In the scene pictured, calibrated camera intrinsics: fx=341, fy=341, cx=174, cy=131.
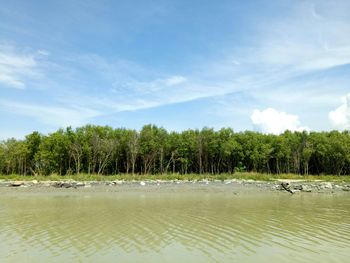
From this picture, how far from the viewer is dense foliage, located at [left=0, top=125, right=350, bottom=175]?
70562 mm

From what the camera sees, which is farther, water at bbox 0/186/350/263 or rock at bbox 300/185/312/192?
rock at bbox 300/185/312/192

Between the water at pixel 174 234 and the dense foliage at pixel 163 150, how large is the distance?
4552 centimetres

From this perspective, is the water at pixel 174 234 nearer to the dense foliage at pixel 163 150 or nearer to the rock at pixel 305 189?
the rock at pixel 305 189

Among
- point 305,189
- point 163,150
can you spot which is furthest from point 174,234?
point 163,150

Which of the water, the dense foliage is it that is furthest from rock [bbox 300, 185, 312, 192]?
the dense foliage

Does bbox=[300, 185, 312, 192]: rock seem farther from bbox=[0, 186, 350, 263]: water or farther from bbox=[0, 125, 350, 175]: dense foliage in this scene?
bbox=[0, 125, 350, 175]: dense foliage

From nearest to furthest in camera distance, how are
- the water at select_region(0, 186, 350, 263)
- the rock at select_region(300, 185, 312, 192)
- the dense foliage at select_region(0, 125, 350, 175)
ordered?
the water at select_region(0, 186, 350, 263), the rock at select_region(300, 185, 312, 192), the dense foliage at select_region(0, 125, 350, 175)

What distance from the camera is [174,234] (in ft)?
51.4

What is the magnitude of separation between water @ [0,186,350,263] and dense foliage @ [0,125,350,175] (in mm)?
45524

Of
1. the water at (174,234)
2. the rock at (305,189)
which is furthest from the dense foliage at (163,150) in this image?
the water at (174,234)

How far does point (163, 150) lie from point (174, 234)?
5789 centimetres

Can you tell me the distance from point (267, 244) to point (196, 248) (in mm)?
2957

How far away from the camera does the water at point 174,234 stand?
39.8ft

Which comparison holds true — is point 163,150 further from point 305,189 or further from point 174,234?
point 174,234
